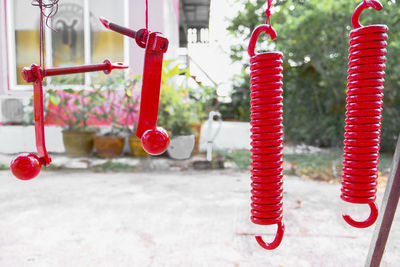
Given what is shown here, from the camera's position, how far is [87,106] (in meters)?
4.14

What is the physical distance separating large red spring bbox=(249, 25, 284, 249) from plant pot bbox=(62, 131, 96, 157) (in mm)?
3995

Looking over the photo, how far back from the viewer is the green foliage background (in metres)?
3.86

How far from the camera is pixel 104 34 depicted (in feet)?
12.3

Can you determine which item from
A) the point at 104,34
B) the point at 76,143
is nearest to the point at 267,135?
the point at 104,34

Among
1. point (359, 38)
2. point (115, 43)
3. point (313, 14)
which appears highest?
point (313, 14)

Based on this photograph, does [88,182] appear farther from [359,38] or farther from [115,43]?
[359,38]

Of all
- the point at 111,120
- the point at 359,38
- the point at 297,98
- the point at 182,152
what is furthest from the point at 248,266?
the point at 297,98

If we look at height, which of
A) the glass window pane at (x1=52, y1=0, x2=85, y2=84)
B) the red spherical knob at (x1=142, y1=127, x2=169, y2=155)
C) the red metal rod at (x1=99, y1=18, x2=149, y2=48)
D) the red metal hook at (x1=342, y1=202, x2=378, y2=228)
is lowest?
the red metal hook at (x1=342, y1=202, x2=378, y2=228)

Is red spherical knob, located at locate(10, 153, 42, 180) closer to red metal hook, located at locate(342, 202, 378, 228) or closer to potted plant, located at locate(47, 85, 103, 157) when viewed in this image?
red metal hook, located at locate(342, 202, 378, 228)

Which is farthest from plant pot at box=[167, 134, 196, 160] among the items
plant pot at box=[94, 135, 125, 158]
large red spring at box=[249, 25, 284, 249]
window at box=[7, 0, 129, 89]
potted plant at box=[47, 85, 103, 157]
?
large red spring at box=[249, 25, 284, 249]

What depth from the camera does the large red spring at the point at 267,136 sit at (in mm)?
537

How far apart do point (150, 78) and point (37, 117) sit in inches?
7.3

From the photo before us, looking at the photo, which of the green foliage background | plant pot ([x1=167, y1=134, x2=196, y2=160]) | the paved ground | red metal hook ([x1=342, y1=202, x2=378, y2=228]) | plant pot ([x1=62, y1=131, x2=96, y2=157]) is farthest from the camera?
plant pot ([x1=62, y1=131, x2=96, y2=157])

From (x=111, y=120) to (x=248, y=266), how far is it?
299 cm
